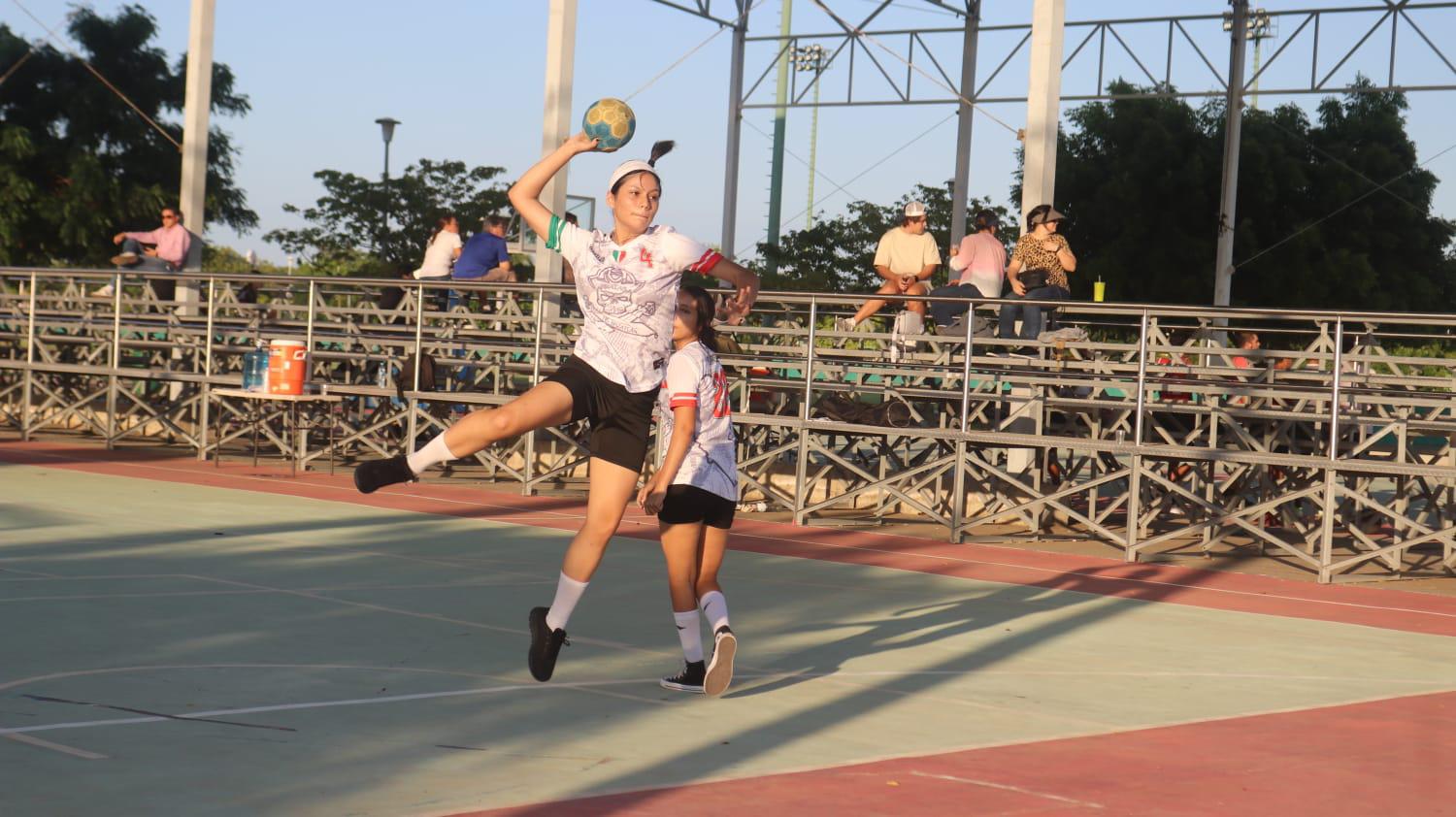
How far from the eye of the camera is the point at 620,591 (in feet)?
32.2

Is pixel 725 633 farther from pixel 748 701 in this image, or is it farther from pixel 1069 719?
pixel 1069 719

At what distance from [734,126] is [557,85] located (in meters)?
12.8

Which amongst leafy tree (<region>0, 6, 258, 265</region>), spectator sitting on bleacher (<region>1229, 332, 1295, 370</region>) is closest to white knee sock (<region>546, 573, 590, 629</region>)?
spectator sitting on bleacher (<region>1229, 332, 1295, 370</region>)

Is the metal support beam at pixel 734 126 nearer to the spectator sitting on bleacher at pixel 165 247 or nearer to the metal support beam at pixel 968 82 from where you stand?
the metal support beam at pixel 968 82

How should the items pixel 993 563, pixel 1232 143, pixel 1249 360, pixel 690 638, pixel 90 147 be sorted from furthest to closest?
1. pixel 90 147
2. pixel 1232 143
3. pixel 1249 360
4. pixel 993 563
5. pixel 690 638

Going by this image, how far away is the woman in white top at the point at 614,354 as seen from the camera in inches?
254

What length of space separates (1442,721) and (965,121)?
24.4 meters

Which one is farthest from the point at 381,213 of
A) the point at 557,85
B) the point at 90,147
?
the point at 557,85

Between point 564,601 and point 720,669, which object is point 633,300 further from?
point 720,669

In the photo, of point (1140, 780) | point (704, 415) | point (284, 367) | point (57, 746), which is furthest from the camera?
point (284, 367)

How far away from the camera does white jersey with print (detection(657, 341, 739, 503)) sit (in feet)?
21.5

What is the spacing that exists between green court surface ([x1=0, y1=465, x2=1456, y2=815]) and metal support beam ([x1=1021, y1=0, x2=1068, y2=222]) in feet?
23.6

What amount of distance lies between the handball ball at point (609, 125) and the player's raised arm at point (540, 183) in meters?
0.05

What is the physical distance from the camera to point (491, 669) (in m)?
7.07
